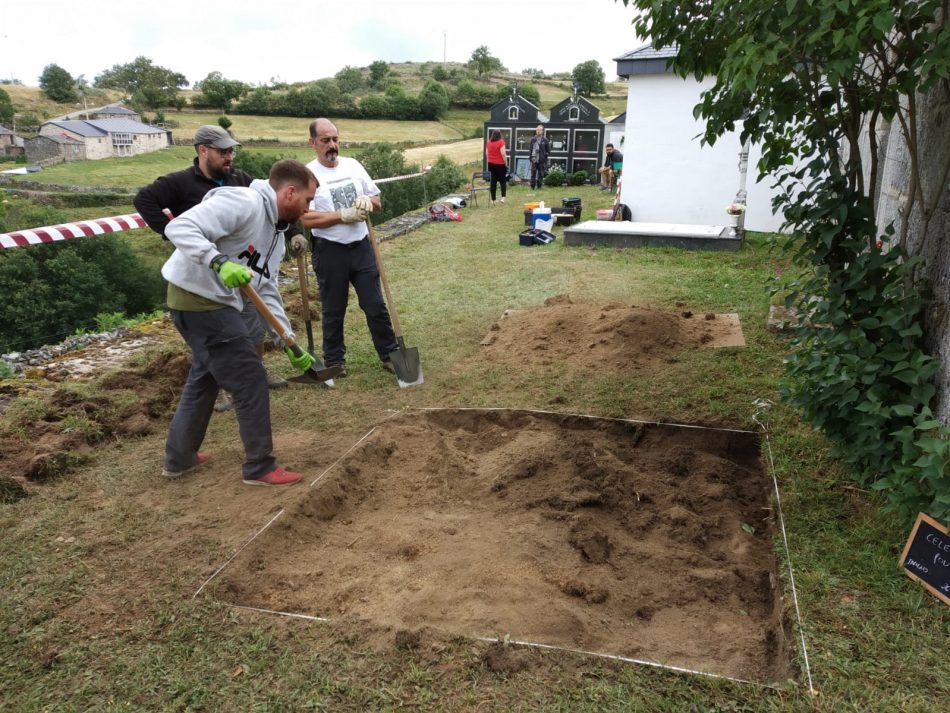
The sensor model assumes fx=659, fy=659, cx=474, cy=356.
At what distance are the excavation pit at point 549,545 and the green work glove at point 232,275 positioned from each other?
3.92 ft

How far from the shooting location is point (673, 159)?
42.7 feet

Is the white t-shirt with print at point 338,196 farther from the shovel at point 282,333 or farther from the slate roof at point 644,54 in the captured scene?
the slate roof at point 644,54

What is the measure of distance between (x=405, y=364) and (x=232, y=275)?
2.19 metres

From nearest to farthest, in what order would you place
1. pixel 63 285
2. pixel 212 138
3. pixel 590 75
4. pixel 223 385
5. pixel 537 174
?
pixel 223 385
pixel 212 138
pixel 63 285
pixel 537 174
pixel 590 75

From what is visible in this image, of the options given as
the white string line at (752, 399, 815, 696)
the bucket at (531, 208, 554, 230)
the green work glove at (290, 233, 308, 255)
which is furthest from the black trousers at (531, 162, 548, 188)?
the white string line at (752, 399, 815, 696)

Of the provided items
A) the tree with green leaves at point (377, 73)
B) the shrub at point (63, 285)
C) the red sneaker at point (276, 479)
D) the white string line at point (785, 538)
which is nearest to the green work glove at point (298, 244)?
the red sneaker at point (276, 479)

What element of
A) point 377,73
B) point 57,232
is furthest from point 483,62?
point 57,232

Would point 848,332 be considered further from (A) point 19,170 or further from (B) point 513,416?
(A) point 19,170

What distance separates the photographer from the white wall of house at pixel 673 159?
41.6ft

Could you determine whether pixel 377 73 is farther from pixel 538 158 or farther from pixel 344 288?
pixel 344 288

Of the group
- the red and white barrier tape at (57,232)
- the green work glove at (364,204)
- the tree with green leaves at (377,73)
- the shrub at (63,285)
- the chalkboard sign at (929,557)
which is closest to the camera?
the chalkboard sign at (929,557)

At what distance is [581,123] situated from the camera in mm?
24312

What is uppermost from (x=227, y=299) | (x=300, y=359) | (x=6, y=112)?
(x=6, y=112)

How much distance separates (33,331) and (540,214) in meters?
13.4
